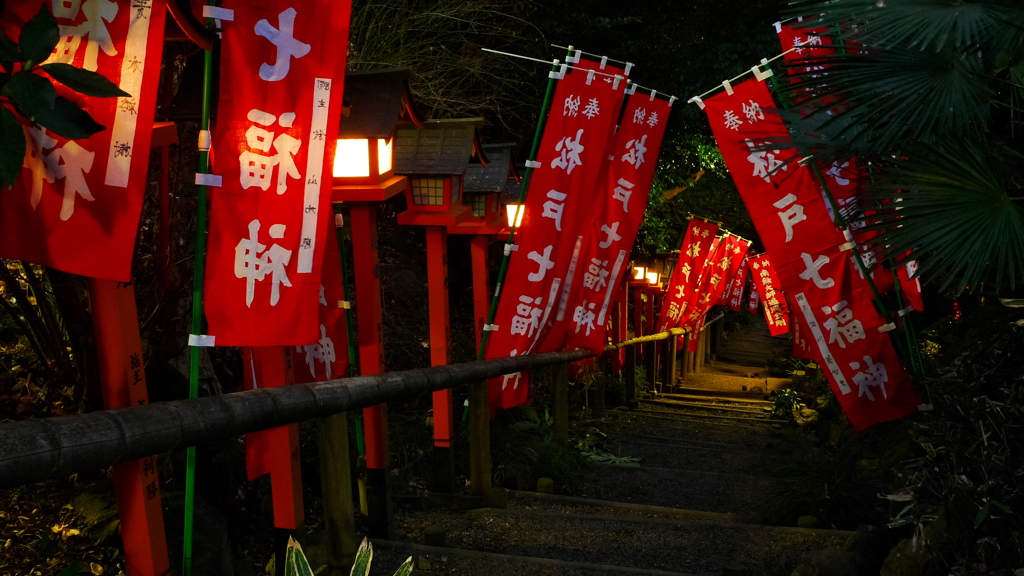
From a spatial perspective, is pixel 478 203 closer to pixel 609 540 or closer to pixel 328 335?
pixel 328 335

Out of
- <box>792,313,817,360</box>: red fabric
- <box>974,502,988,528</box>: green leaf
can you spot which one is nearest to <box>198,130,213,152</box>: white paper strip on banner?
<box>974,502,988,528</box>: green leaf

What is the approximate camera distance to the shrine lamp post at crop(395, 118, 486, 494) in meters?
7.86

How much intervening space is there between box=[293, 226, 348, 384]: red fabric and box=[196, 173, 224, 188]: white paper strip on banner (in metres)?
2.20

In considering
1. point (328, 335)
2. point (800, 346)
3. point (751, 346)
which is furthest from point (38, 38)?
point (751, 346)

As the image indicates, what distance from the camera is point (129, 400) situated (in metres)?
3.77

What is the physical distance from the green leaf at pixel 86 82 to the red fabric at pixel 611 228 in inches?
218

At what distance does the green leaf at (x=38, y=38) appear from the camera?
2.73m

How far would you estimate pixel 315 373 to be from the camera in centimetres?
629

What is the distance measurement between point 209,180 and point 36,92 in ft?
4.19

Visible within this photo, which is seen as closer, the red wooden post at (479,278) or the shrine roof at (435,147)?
the shrine roof at (435,147)

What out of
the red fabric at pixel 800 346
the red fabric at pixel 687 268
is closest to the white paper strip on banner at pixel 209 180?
the red fabric at pixel 687 268

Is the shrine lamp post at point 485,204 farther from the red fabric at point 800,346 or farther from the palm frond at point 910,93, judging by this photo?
the red fabric at point 800,346

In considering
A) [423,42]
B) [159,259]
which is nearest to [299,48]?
[159,259]

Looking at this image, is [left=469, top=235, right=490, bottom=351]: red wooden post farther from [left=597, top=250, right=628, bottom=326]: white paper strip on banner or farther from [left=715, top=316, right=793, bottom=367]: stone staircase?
[left=715, top=316, right=793, bottom=367]: stone staircase
